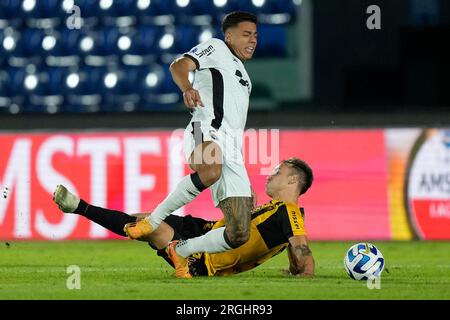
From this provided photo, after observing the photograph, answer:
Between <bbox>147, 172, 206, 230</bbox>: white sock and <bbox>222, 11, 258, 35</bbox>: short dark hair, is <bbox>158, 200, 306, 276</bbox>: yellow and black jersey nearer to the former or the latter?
<bbox>147, 172, 206, 230</bbox>: white sock

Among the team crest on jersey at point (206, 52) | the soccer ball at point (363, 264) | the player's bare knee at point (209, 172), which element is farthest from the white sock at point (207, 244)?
the team crest on jersey at point (206, 52)

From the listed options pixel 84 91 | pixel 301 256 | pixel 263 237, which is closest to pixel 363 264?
pixel 301 256

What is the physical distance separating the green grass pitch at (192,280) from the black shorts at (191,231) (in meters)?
0.15

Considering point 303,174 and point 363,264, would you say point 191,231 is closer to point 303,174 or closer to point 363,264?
point 303,174

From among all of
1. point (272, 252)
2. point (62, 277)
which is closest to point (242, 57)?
point (272, 252)

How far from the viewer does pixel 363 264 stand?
24.9 feet

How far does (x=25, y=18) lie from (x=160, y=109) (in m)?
2.37

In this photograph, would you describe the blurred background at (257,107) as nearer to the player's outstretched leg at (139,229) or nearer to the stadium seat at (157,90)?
the stadium seat at (157,90)

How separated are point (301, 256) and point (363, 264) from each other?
1.43 ft

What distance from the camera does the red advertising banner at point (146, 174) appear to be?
1147cm

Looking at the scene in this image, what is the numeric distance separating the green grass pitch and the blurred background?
29.9 inches

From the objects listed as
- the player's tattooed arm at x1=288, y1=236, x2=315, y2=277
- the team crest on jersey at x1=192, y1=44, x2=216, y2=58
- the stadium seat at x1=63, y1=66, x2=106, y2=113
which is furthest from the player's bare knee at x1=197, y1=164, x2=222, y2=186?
the stadium seat at x1=63, y1=66, x2=106, y2=113

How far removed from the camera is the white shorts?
24.1 ft

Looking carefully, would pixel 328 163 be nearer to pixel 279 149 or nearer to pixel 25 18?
pixel 279 149
